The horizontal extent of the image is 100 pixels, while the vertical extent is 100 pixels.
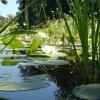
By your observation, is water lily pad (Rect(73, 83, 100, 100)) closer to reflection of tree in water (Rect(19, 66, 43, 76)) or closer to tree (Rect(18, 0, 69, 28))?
tree (Rect(18, 0, 69, 28))

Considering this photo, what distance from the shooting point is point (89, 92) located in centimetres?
80

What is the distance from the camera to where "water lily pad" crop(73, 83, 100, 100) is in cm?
77

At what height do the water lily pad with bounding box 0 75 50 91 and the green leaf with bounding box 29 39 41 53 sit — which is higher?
the green leaf with bounding box 29 39 41 53

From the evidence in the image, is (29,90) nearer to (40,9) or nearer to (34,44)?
(40,9)

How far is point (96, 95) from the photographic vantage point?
2.56 feet

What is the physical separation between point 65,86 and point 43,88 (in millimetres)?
104

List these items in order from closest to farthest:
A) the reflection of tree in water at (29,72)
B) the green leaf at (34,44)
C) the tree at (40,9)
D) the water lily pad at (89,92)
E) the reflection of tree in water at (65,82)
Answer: the water lily pad at (89,92), the reflection of tree in water at (65,82), the reflection of tree in water at (29,72), the tree at (40,9), the green leaf at (34,44)

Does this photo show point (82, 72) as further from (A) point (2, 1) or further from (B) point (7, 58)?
(B) point (7, 58)

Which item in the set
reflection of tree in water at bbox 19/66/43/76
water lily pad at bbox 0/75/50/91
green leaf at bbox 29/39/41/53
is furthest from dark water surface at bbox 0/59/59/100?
green leaf at bbox 29/39/41/53

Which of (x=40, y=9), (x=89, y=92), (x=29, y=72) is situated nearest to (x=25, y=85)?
(x=89, y=92)

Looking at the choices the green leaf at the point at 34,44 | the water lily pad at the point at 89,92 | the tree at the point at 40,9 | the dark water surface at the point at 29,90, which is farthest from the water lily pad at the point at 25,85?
the green leaf at the point at 34,44

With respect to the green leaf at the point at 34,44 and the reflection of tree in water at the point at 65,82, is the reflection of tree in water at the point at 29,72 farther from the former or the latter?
the green leaf at the point at 34,44

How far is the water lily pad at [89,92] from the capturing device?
768 mm

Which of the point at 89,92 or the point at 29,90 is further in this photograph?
the point at 29,90
